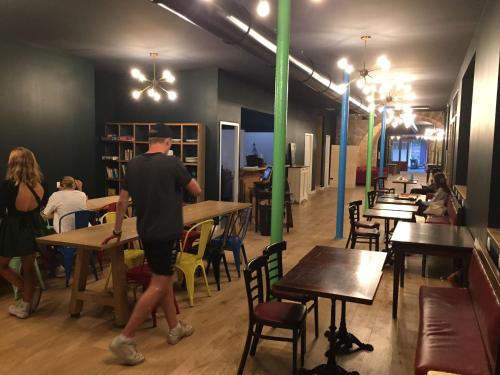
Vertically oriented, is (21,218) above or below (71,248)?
above

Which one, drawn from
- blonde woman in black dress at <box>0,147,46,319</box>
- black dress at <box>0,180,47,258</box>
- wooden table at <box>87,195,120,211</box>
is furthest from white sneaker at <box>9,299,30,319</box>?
wooden table at <box>87,195,120,211</box>

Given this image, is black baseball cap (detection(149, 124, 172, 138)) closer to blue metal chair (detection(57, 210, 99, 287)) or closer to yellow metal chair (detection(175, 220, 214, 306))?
yellow metal chair (detection(175, 220, 214, 306))

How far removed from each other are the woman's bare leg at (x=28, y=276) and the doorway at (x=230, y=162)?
501cm

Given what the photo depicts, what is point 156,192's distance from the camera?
297cm

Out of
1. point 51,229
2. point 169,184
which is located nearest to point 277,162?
point 169,184

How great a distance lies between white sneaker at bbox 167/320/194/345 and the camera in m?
3.31

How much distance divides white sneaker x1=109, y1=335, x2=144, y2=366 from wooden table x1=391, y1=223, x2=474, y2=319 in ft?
7.64

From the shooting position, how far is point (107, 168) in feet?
28.3

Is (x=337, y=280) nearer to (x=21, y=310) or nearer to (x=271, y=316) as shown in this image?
(x=271, y=316)

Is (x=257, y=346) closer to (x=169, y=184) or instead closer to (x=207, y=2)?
(x=169, y=184)

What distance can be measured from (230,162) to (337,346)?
21.2ft

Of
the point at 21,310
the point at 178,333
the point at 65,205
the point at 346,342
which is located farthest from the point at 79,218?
the point at 346,342

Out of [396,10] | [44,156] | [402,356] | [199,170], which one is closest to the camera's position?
Answer: [402,356]

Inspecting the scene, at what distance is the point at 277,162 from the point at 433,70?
595cm
